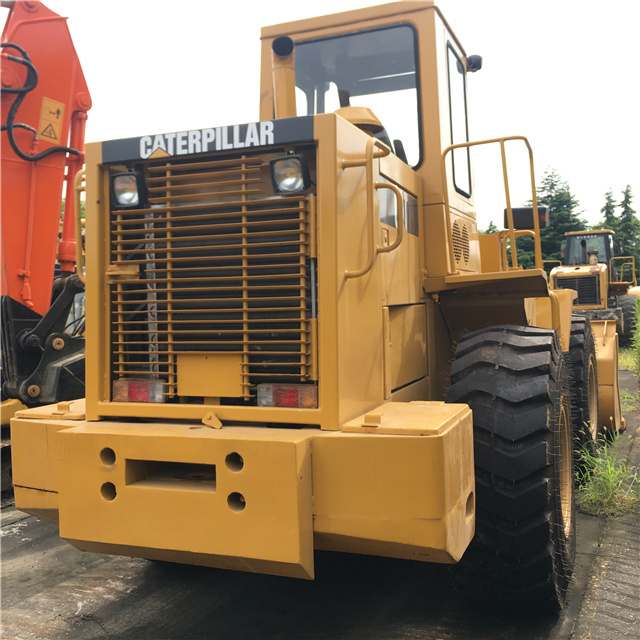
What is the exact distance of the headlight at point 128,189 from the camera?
3176 millimetres

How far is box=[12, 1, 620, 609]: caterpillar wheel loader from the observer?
8.70 feet

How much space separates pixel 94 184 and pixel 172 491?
1519 millimetres

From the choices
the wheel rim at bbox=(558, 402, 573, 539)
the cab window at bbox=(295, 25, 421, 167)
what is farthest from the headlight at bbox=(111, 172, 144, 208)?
the wheel rim at bbox=(558, 402, 573, 539)

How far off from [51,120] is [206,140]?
366 centimetres

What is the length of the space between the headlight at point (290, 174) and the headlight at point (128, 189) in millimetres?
689

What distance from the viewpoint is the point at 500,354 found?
3.34m

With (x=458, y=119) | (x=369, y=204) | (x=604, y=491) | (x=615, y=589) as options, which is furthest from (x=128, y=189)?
(x=604, y=491)

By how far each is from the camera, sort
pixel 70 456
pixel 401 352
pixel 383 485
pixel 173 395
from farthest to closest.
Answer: pixel 401 352 → pixel 173 395 → pixel 70 456 → pixel 383 485

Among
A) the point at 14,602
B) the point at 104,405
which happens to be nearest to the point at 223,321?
the point at 104,405

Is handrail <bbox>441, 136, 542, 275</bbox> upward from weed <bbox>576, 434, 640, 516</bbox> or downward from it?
upward

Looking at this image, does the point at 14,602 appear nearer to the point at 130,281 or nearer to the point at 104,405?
the point at 104,405

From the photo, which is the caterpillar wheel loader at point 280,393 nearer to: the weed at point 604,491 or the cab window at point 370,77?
the cab window at point 370,77

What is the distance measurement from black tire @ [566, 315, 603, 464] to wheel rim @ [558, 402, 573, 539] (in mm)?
1031

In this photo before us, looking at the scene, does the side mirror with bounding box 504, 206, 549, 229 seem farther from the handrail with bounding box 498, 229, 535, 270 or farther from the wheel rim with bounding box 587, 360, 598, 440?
the wheel rim with bounding box 587, 360, 598, 440
